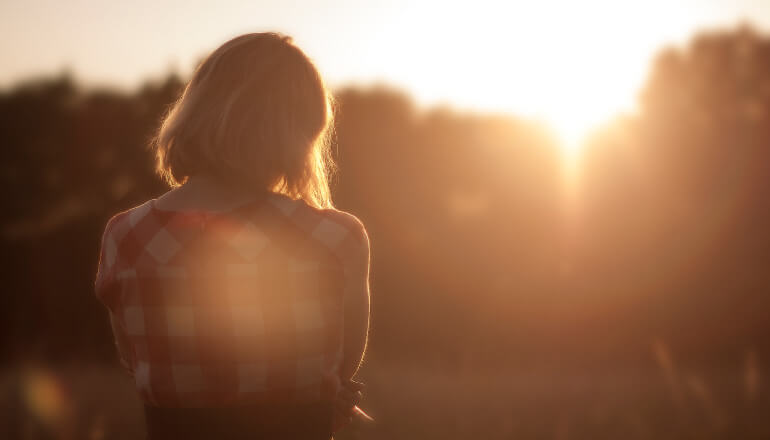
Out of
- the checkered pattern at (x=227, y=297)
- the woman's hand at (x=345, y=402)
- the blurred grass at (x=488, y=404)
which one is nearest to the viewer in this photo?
the checkered pattern at (x=227, y=297)

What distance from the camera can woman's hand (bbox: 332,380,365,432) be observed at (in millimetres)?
1712

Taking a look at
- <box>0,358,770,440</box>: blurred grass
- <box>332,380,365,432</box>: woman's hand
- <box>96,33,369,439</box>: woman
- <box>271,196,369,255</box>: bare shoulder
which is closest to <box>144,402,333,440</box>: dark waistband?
<box>96,33,369,439</box>: woman

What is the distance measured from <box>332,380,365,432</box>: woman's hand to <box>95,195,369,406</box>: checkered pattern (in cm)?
18

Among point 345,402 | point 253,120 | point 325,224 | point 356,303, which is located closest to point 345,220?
point 325,224

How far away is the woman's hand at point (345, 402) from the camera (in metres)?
1.71

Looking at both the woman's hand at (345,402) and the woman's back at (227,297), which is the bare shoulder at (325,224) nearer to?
the woman's back at (227,297)

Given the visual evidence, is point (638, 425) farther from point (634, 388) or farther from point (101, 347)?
point (101, 347)

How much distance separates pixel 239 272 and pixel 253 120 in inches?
13.3

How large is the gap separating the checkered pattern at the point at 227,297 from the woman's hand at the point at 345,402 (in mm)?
178

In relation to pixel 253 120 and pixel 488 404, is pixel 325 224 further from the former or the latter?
pixel 488 404

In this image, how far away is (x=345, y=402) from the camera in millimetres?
1714

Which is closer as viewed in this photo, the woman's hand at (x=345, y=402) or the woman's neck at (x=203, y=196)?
the woman's neck at (x=203, y=196)

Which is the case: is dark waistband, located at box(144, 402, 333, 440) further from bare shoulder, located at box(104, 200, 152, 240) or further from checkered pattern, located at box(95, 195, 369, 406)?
bare shoulder, located at box(104, 200, 152, 240)

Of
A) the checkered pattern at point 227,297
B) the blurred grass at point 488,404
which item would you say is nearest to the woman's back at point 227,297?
the checkered pattern at point 227,297
